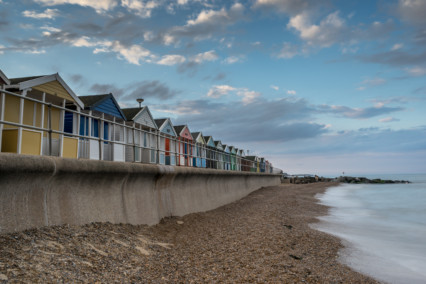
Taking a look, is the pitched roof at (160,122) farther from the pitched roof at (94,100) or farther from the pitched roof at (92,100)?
the pitched roof at (92,100)

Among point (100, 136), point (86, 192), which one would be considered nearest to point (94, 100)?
point (100, 136)

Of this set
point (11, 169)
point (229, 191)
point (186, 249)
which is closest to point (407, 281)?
point (186, 249)

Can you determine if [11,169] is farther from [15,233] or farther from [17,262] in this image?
[17,262]

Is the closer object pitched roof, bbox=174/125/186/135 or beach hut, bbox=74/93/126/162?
beach hut, bbox=74/93/126/162

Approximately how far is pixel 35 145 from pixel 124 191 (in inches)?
113

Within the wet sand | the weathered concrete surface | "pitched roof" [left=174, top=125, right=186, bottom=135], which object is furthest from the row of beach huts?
"pitched roof" [left=174, top=125, right=186, bottom=135]

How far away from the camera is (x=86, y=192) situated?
24.5 feet

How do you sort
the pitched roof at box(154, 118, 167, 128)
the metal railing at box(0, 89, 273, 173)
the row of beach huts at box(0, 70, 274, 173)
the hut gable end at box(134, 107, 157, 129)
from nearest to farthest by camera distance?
the metal railing at box(0, 89, 273, 173)
the row of beach huts at box(0, 70, 274, 173)
the hut gable end at box(134, 107, 157, 129)
the pitched roof at box(154, 118, 167, 128)

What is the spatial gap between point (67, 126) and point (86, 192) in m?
7.03

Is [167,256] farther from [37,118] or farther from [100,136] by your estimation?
[37,118]

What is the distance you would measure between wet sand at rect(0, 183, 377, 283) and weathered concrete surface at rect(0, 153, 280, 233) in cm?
30

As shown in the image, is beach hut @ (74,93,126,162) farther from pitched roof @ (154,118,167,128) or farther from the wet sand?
pitched roof @ (154,118,167,128)

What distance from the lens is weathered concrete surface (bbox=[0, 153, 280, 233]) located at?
5523mm

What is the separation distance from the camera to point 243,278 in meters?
6.09
